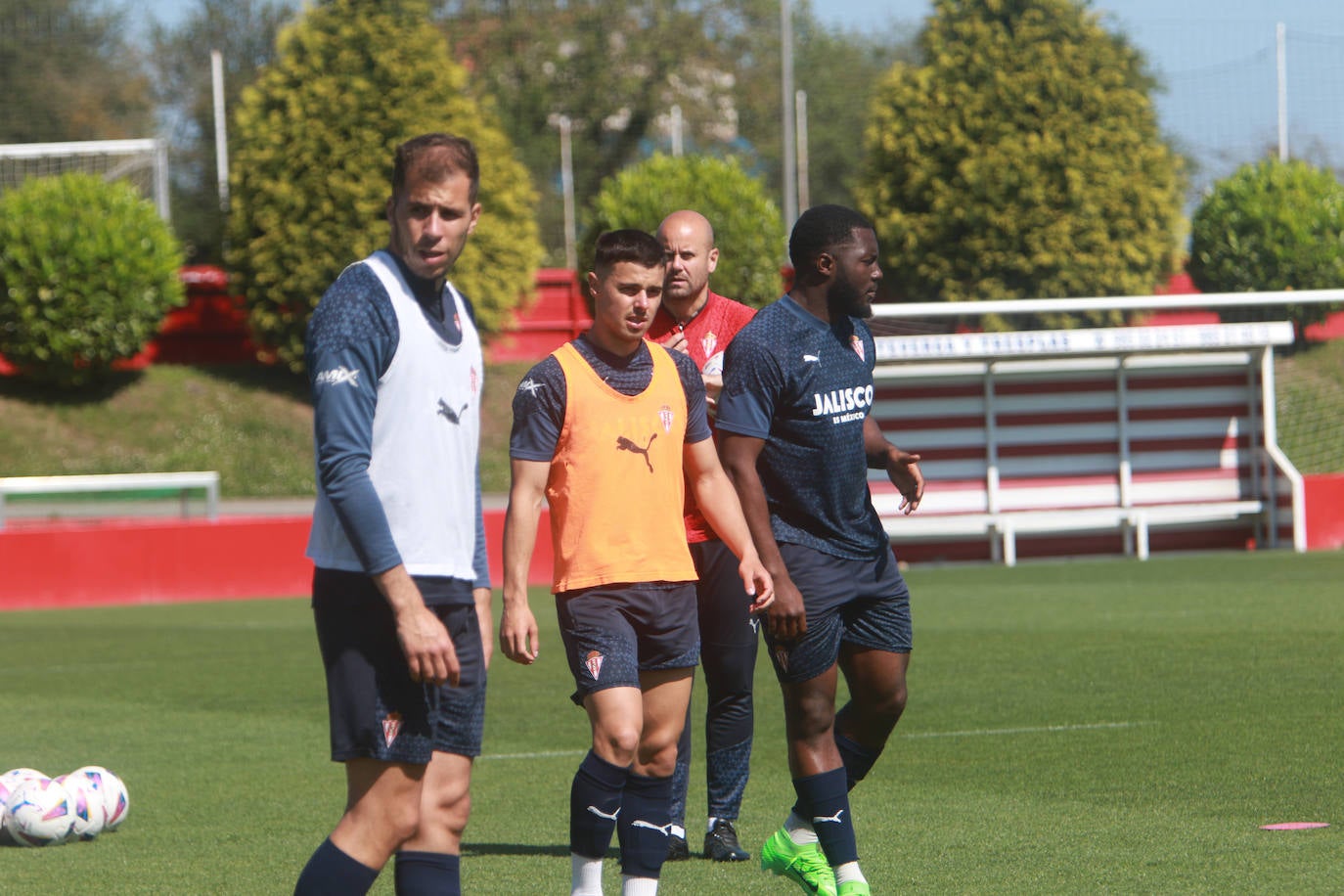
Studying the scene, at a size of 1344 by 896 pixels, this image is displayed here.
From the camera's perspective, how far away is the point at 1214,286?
31984mm

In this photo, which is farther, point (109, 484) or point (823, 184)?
point (823, 184)

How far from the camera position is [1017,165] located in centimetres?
3259

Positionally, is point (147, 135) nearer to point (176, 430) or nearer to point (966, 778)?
point (176, 430)

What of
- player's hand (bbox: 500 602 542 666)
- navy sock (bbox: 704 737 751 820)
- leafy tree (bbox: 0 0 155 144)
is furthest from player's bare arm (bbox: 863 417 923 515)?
leafy tree (bbox: 0 0 155 144)

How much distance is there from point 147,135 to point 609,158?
14782mm

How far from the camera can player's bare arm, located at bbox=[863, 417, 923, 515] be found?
5621 millimetres

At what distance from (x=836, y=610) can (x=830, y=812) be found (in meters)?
0.58

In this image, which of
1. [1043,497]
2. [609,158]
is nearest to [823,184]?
[609,158]

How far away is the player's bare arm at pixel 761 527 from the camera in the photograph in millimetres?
4992

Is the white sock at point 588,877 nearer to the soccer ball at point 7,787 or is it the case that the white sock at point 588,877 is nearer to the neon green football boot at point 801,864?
the neon green football boot at point 801,864

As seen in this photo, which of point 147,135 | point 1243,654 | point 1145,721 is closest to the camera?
point 1145,721

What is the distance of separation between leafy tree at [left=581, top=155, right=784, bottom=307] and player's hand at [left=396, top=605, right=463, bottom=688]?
27605mm

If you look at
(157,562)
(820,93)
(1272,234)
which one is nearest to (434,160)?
(157,562)

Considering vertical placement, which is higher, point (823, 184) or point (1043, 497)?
point (823, 184)
